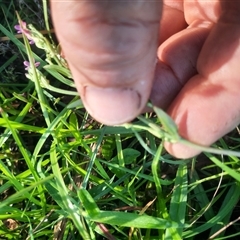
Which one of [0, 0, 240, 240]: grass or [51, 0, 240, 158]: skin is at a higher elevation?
[51, 0, 240, 158]: skin

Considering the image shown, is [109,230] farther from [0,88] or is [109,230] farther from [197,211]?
[0,88]

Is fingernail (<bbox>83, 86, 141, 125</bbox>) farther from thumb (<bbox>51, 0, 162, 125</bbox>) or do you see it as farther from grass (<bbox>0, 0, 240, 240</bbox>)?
grass (<bbox>0, 0, 240, 240</bbox>)

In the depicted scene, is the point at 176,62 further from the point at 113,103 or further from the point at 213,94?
the point at 113,103

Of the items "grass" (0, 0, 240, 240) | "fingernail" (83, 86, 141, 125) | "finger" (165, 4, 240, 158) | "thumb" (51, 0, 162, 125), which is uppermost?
"thumb" (51, 0, 162, 125)

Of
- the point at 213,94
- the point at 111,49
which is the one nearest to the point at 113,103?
the point at 111,49

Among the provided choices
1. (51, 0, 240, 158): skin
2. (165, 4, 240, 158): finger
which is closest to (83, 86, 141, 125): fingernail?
(51, 0, 240, 158): skin

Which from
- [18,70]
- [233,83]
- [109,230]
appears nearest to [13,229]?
[109,230]

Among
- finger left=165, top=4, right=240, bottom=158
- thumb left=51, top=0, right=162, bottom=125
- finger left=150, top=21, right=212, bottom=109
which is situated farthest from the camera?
finger left=150, top=21, right=212, bottom=109

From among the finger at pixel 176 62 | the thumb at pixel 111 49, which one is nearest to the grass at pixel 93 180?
the finger at pixel 176 62
